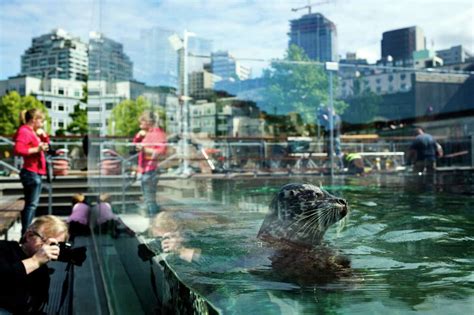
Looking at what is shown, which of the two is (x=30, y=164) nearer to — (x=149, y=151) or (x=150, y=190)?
(x=149, y=151)

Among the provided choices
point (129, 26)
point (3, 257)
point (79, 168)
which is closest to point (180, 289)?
point (3, 257)

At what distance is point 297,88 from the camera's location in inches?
533

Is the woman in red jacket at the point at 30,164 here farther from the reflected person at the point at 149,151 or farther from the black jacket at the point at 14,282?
the black jacket at the point at 14,282

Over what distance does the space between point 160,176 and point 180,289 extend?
3637 millimetres

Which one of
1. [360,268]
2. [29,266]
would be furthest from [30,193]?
[360,268]

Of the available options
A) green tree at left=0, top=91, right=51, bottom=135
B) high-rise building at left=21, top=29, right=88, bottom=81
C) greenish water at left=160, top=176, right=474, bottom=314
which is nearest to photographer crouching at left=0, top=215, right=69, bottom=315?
greenish water at left=160, top=176, right=474, bottom=314

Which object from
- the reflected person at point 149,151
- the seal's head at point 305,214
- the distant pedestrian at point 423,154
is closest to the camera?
the seal's head at point 305,214

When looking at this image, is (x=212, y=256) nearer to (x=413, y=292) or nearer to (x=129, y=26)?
(x=413, y=292)

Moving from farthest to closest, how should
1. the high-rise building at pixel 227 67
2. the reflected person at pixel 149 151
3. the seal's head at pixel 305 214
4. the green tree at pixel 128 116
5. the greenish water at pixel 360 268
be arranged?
1. the high-rise building at pixel 227 67
2. the green tree at pixel 128 116
3. the reflected person at pixel 149 151
4. the seal's head at pixel 305 214
5. the greenish water at pixel 360 268

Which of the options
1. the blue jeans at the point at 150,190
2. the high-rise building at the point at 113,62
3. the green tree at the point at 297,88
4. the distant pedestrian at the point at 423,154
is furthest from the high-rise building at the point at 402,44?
the blue jeans at the point at 150,190

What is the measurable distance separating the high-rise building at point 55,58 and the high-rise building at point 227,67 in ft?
23.2

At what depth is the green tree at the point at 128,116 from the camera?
17.6ft

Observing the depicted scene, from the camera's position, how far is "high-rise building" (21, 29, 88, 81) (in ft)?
74.5

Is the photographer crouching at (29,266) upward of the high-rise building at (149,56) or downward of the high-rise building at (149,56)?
downward
